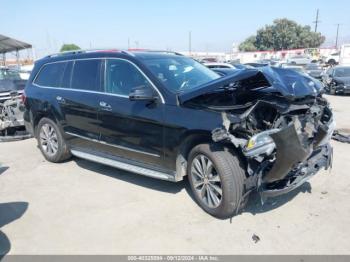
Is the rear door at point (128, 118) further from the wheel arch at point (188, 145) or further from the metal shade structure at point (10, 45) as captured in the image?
the metal shade structure at point (10, 45)

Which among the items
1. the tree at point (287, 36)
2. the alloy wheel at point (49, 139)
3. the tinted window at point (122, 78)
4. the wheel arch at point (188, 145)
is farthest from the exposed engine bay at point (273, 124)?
the tree at point (287, 36)

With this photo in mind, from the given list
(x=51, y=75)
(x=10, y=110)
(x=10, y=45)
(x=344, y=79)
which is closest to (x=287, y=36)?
(x=344, y=79)

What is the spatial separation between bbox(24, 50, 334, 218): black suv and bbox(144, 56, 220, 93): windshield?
0.02 m

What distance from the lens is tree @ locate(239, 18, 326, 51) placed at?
75188mm

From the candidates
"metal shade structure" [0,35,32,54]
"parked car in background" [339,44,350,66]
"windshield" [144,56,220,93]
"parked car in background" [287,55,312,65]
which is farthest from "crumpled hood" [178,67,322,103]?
"parked car in background" [339,44,350,66]

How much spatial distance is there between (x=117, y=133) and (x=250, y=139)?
6.95 ft

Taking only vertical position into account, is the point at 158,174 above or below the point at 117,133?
below

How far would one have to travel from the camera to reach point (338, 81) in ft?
55.3

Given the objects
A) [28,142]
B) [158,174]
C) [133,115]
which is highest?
[133,115]

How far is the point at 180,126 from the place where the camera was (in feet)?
13.9

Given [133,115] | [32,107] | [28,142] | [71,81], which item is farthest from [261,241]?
[28,142]

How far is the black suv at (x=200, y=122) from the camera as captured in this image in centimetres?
379

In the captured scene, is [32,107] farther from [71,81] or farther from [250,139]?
[250,139]

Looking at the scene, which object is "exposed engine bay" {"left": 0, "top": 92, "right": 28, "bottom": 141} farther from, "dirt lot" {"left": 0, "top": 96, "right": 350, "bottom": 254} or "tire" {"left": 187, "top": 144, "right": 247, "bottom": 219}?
"tire" {"left": 187, "top": 144, "right": 247, "bottom": 219}
